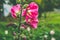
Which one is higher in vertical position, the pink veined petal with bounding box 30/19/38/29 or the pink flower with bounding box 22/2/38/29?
the pink flower with bounding box 22/2/38/29

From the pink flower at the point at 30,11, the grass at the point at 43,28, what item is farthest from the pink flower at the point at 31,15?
the grass at the point at 43,28

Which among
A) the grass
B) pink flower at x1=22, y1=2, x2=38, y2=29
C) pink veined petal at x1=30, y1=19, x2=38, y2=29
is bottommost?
the grass

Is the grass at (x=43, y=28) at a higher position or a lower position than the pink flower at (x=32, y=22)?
lower

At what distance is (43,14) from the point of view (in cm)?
1497

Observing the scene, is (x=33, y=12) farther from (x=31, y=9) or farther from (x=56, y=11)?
(x=56, y=11)

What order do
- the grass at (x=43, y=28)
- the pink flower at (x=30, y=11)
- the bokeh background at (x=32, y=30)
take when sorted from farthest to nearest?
the grass at (x=43, y=28), the bokeh background at (x=32, y=30), the pink flower at (x=30, y=11)

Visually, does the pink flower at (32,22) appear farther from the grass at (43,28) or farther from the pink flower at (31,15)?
the grass at (43,28)

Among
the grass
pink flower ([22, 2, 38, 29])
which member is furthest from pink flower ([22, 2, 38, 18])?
the grass

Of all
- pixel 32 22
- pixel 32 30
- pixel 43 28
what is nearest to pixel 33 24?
pixel 32 22

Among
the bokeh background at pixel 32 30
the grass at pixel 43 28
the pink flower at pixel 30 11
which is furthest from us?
the grass at pixel 43 28

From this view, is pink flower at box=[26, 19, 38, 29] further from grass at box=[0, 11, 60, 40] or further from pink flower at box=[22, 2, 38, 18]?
grass at box=[0, 11, 60, 40]

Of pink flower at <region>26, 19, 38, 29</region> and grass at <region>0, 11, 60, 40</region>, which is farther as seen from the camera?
grass at <region>0, 11, 60, 40</region>

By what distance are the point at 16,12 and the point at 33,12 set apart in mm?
124

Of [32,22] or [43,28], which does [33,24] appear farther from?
[43,28]
